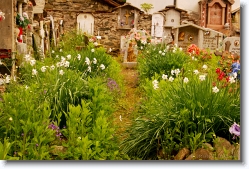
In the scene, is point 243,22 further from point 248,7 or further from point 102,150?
point 102,150

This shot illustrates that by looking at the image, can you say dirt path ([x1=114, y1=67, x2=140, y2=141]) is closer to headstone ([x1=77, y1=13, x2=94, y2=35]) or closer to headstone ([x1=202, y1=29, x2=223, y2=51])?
headstone ([x1=202, y1=29, x2=223, y2=51])

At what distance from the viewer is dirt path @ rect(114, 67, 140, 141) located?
4.38m

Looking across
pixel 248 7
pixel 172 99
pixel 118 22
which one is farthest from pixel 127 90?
pixel 118 22

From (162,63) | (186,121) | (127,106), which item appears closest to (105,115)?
(186,121)

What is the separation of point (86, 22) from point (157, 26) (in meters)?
2.71

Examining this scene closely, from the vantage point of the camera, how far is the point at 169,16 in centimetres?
1758

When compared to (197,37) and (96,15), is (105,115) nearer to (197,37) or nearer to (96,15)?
(197,37)

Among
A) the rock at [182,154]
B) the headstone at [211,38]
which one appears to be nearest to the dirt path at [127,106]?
the rock at [182,154]

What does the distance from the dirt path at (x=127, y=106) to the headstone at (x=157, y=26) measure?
831 cm

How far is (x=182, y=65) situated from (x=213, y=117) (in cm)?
340

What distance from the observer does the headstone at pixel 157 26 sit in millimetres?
16438

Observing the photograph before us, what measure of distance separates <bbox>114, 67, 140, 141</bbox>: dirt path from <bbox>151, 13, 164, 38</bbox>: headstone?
8.31m

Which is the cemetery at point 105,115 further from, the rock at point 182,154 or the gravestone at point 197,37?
the gravestone at point 197,37

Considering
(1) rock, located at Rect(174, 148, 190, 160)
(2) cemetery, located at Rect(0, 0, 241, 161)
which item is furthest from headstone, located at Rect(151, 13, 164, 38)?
(1) rock, located at Rect(174, 148, 190, 160)
